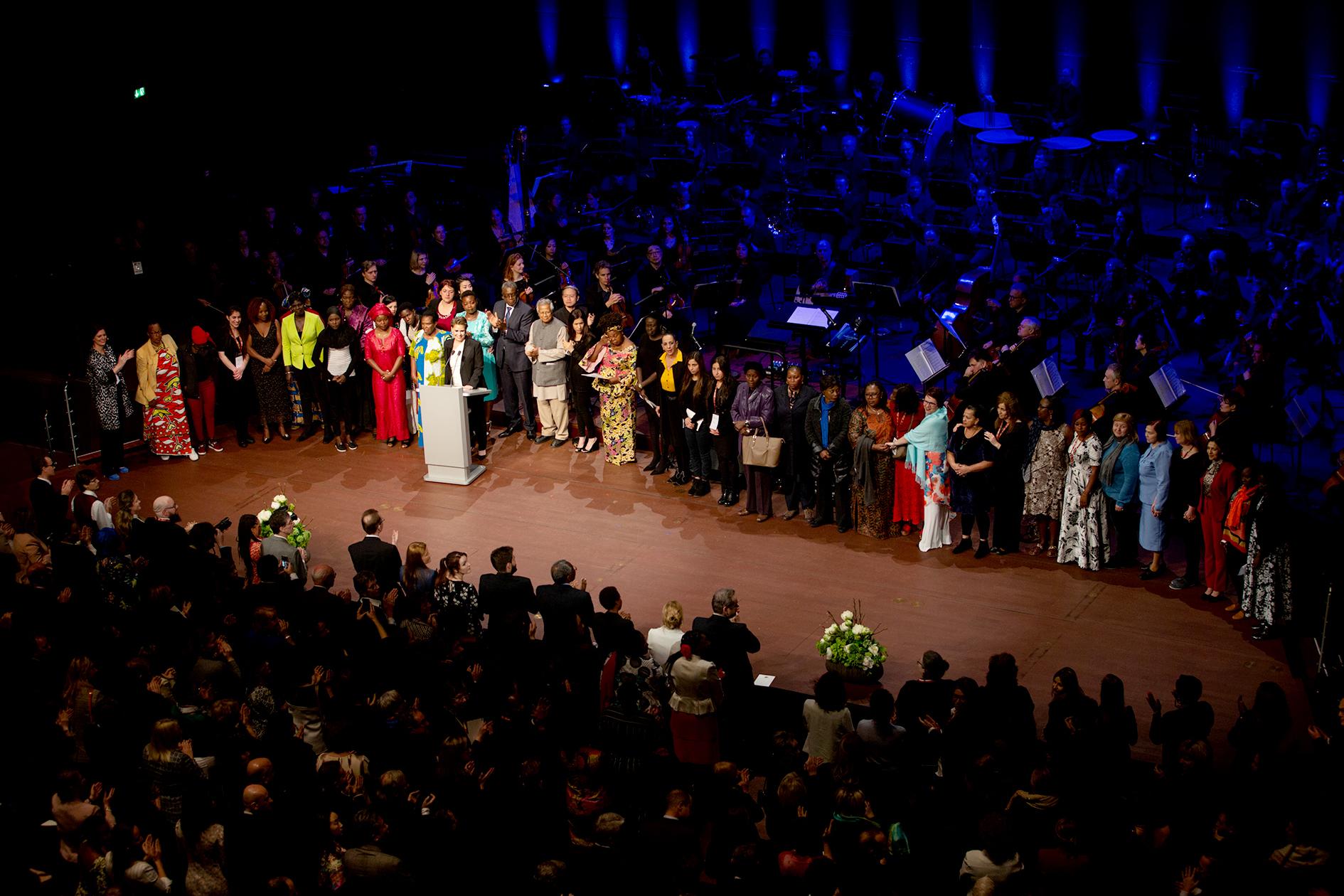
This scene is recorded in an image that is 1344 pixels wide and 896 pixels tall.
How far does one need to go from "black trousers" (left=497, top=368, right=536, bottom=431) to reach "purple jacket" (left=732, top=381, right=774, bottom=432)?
9.63 ft

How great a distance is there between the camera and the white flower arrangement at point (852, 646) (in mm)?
8766

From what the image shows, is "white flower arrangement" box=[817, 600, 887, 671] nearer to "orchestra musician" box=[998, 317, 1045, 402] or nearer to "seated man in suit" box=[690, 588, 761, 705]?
"seated man in suit" box=[690, 588, 761, 705]

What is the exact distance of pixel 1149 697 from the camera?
7.77 meters

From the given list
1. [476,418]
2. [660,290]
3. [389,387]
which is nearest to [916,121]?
[660,290]

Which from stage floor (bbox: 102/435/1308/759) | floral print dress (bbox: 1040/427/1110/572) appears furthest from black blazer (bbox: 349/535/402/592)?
floral print dress (bbox: 1040/427/1110/572)

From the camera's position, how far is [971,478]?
11.0 metres

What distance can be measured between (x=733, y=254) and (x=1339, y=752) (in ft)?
31.2

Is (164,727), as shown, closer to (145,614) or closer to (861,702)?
(145,614)

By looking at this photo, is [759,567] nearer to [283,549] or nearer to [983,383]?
[983,383]

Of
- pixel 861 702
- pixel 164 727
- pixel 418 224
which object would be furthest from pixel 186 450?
pixel 861 702

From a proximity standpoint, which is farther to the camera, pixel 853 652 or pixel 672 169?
pixel 672 169

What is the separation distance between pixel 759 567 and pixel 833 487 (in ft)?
3.42

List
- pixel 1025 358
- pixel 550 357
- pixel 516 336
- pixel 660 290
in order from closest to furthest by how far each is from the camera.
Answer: pixel 1025 358 → pixel 550 357 → pixel 516 336 → pixel 660 290

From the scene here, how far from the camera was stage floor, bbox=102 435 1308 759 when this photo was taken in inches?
380
